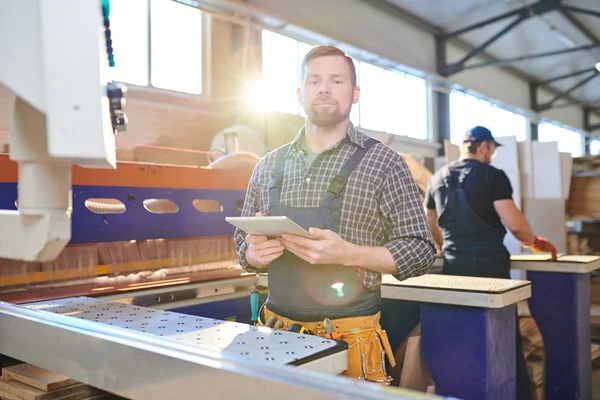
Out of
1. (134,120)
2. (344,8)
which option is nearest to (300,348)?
(134,120)

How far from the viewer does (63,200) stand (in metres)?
0.96

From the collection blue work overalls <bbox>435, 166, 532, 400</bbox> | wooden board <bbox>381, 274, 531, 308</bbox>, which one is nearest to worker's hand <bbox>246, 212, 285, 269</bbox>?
wooden board <bbox>381, 274, 531, 308</bbox>

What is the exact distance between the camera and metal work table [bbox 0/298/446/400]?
29.4 inches

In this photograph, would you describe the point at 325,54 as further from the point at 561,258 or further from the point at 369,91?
the point at 369,91

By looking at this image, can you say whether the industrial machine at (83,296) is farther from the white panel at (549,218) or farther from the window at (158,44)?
the white panel at (549,218)

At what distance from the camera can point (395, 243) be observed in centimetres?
139

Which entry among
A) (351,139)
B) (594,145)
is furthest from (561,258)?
(594,145)

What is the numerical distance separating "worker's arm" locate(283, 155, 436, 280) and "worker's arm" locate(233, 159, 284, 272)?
2.0 inches

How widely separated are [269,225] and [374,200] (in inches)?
14.5

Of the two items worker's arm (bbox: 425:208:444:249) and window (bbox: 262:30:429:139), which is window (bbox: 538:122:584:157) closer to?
window (bbox: 262:30:429:139)

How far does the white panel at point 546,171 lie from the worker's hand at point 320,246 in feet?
12.0

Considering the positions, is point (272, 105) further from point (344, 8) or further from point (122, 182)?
point (122, 182)

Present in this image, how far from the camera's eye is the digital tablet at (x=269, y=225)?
1.12 metres

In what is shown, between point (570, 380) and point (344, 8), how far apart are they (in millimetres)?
5496
